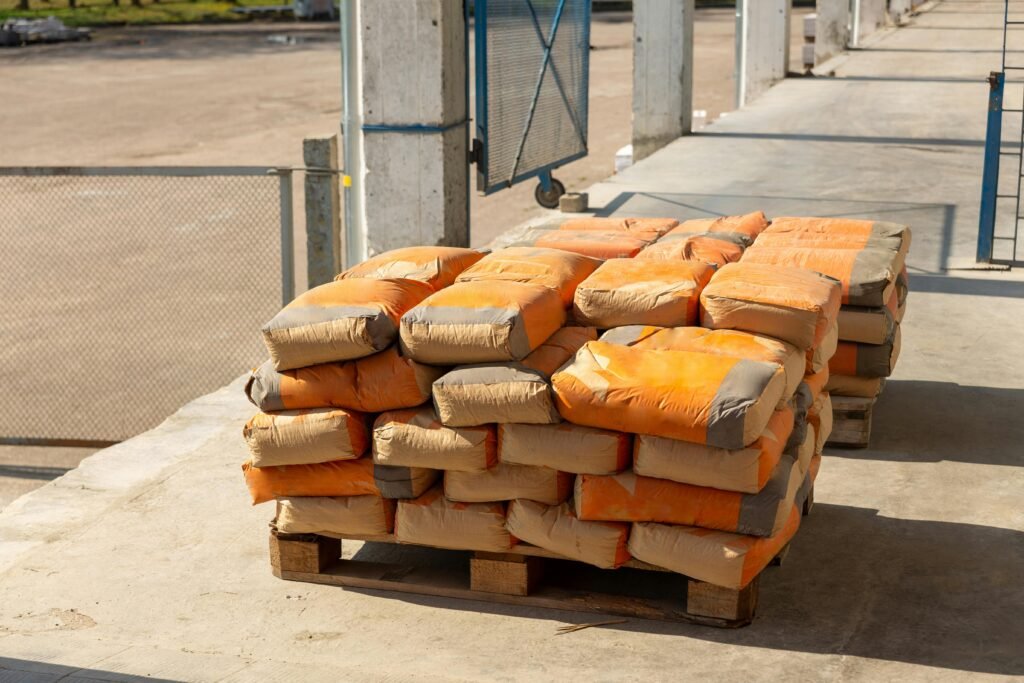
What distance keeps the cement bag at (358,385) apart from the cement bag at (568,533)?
613 mm

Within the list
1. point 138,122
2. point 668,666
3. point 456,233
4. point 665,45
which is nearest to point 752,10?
point 665,45

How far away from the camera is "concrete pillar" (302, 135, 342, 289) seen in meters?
8.81

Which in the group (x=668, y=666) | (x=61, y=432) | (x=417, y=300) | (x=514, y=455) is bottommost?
(x=61, y=432)

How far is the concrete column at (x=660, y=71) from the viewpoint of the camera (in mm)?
16047

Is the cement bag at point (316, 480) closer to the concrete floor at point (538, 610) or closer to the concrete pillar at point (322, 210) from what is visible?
the concrete floor at point (538, 610)

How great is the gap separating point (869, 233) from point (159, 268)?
9.51m

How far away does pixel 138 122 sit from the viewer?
81.4 ft

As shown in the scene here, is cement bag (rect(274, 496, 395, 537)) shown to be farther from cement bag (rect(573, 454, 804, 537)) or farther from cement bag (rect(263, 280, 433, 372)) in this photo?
cement bag (rect(573, 454, 804, 537))

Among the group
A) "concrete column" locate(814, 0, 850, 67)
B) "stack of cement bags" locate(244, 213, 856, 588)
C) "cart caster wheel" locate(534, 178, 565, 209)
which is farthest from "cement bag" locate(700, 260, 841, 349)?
"concrete column" locate(814, 0, 850, 67)

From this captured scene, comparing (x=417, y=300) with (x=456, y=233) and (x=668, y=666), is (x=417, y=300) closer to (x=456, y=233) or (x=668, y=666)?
(x=668, y=666)

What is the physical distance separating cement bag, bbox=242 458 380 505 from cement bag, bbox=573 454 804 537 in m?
0.89

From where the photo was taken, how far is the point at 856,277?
658 cm

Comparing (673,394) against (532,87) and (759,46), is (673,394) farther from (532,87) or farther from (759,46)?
(759,46)

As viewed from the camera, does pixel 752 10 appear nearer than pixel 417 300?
No
